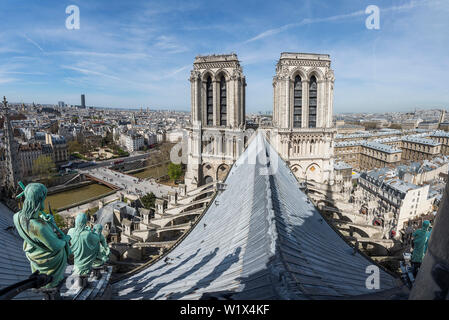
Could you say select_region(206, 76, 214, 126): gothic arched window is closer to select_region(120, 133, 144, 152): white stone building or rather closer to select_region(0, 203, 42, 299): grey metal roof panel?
select_region(0, 203, 42, 299): grey metal roof panel

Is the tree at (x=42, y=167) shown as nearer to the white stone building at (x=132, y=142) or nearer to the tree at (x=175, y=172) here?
the tree at (x=175, y=172)

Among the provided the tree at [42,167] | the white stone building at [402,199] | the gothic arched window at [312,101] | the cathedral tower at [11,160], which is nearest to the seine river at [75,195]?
the tree at [42,167]

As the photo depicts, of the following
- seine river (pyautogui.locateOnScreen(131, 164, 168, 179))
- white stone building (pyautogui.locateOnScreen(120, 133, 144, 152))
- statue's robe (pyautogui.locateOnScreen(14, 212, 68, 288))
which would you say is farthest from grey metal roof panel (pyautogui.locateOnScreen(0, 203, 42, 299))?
white stone building (pyautogui.locateOnScreen(120, 133, 144, 152))

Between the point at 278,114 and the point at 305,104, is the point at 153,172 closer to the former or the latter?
the point at 278,114

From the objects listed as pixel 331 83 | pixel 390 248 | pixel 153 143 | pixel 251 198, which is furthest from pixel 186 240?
pixel 153 143

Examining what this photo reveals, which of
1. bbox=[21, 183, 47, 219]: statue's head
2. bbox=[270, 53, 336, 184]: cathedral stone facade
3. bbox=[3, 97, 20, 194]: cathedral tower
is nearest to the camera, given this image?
bbox=[21, 183, 47, 219]: statue's head

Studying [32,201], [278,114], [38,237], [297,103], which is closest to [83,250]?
[38,237]
